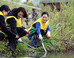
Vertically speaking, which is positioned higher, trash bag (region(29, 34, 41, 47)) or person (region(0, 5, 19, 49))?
person (region(0, 5, 19, 49))

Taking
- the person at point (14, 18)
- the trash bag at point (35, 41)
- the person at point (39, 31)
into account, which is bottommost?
the trash bag at point (35, 41)

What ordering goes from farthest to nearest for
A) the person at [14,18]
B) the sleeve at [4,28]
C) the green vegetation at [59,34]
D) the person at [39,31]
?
the person at [39,31]
the green vegetation at [59,34]
the person at [14,18]
the sleeve at [4,28]

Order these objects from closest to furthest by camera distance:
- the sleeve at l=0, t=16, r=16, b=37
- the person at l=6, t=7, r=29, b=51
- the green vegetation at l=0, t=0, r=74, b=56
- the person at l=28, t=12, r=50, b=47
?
the sleeve at l=0, t=16, r=16, b=37 < the person at l=6, t=7, r=29, b=51 < the green vegetation at l=0, t=0, r=74, b=56 < the person at l=28, t=12, r=50, b=47

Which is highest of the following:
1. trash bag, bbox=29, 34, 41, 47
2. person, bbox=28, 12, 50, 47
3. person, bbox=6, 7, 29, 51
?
person, bbox=6, 7, 29, 51

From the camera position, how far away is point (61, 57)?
14.3 ft

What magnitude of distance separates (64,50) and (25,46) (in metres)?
1.35

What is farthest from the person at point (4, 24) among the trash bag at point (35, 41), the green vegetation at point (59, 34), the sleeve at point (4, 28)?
the trash bag at point (35, 41)

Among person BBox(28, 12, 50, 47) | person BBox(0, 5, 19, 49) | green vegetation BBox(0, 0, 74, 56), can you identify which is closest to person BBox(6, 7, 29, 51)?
person BBox(0, 5, 19, 49)

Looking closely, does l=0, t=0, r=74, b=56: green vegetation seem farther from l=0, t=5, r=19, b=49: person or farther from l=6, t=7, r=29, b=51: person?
l=6, t=7, r=29, b=51: person

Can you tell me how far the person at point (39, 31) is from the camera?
5233 millimetres

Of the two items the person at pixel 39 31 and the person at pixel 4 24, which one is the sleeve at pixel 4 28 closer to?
the person at pixel 4 24

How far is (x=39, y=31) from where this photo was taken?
16.9 feet

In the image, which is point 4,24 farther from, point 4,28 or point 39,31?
point 39,31

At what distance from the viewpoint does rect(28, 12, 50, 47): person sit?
5233 millimetres
